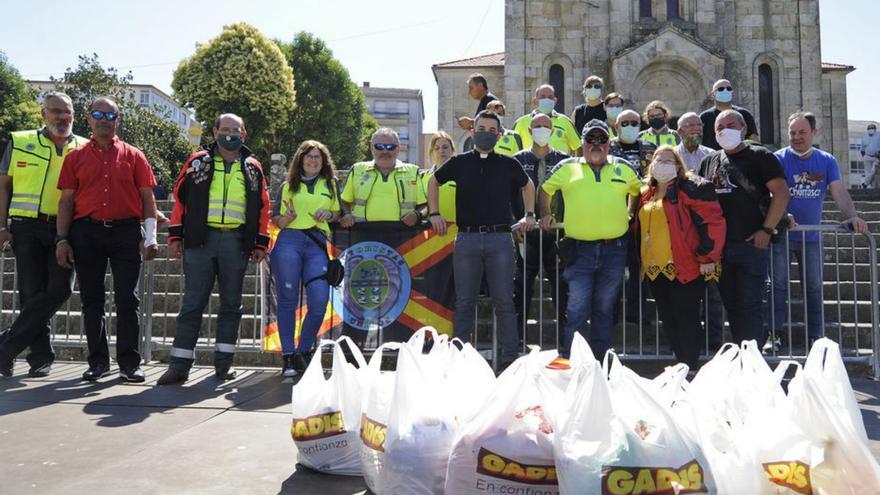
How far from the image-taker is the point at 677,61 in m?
21.3

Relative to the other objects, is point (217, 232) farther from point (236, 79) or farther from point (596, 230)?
point (236, 79)

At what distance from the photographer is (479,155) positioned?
219 inches

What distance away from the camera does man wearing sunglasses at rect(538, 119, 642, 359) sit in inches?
208

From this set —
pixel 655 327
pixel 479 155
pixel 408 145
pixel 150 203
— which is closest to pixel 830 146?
pixel 655 327

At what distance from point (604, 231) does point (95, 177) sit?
3.96 metres

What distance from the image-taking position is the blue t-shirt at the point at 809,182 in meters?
6.18

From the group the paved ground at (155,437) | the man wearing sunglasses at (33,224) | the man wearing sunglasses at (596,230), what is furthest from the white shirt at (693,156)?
the man wearing sunglasses at (33,224)

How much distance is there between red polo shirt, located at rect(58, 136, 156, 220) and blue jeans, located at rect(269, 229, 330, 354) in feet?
3.93

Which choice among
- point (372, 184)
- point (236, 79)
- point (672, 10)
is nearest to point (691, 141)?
point (372, 184)

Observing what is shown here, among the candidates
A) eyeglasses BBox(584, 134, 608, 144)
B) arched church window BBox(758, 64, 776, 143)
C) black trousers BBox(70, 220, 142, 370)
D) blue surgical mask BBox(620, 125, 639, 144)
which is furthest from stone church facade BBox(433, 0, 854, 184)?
black trousers BBox(70, 220, 142, 370)

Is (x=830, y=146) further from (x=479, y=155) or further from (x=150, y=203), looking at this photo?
(x=150, y=203)

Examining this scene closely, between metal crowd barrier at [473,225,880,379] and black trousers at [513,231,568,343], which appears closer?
metal crowd barrier at [473,225,880,379]

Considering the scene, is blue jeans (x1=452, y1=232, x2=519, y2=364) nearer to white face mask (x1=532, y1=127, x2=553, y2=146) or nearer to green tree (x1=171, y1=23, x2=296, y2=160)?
white face mask (x1=532, y1=127, x2=553, y2=146)

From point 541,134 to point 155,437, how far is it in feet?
13.6
